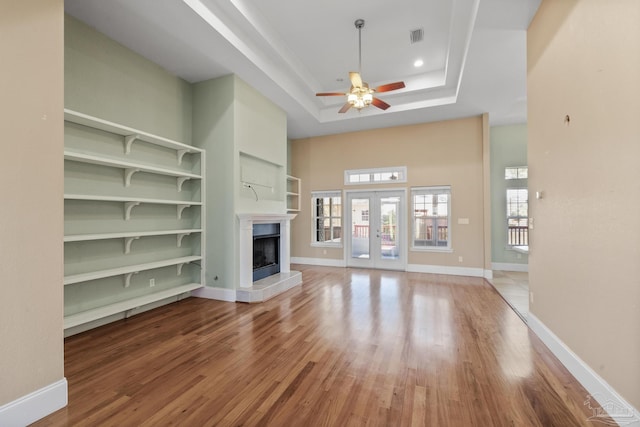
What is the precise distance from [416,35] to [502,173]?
14.6 ft

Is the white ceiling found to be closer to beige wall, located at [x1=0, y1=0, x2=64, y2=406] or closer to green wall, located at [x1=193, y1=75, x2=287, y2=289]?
green wall, located at [x1=193, y1=75, x2=287, y2=289]

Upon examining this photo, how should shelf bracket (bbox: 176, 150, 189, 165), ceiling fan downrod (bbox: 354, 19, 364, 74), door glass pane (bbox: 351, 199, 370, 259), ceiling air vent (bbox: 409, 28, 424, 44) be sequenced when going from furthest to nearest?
door glass pane (bbox: 351, 199, 370, 259), shelf bracket (bbox: 176, 150, 189, 165), ceiling air vent (bbox: 409, 28, 424, 44), ceiling fan downrod (bbox: 354, 19, 364, 74)

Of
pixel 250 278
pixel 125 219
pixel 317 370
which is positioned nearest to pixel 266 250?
pixel 250 278

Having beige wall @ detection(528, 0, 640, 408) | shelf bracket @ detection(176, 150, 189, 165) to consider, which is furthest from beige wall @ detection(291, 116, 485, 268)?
shelf bracket @ detection(176, 150, 189, 165)

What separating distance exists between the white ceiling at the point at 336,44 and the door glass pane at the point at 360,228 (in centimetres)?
242

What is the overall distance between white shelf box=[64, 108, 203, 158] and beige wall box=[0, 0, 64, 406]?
1.10 meters

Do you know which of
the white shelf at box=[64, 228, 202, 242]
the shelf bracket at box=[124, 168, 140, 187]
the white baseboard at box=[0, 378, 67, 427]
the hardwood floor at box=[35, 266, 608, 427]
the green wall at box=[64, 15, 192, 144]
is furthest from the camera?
the shelf bracket at box=[124, 168, 140, 187]

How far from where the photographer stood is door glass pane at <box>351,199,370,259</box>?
734 cm

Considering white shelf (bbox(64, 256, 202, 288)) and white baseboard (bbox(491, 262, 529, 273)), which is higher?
white shelf (bbox(64, 256, 202, 288))

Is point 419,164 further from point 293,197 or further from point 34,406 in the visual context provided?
point 34,406

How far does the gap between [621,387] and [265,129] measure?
5.37 meters

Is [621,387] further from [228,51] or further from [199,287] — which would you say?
[228,51]

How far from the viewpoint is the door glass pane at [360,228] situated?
7336 mm

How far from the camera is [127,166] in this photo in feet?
11.2
